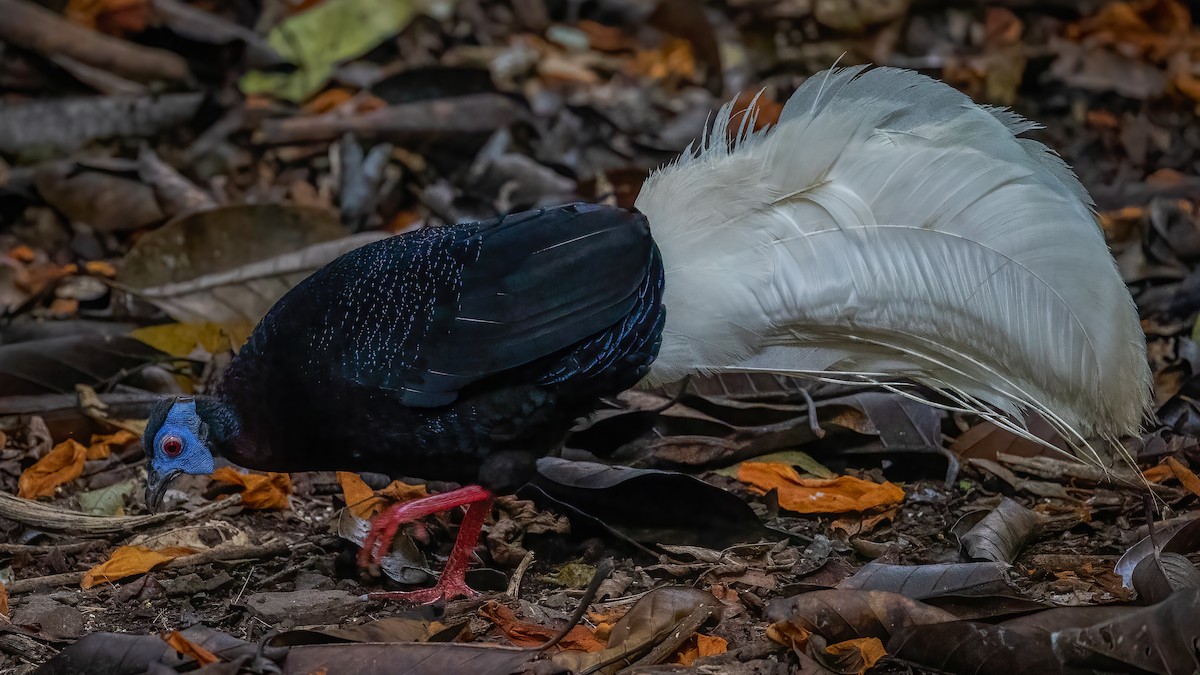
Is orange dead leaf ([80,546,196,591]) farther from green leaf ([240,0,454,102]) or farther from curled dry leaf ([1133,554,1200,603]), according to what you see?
green leaf ([240,0,454,102])

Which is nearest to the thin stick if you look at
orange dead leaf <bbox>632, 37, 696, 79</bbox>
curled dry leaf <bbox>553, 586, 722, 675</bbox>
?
curled dry leaf <bbox>553, 586, 722, 675</bbox>

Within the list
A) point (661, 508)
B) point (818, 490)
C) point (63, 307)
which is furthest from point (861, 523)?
point (63, 307)

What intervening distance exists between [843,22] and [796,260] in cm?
524

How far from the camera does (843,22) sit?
8.70m

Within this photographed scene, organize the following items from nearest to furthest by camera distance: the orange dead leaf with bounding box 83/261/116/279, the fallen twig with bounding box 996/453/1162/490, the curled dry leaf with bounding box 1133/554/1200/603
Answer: the curled dry leaf with bounding box 1133/554/1200/603, the fallen twig with bounding box 996/453/1162/490, the orange dead leaf with bounding box 83/261/116/279

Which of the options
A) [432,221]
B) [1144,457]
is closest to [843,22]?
[432,221]

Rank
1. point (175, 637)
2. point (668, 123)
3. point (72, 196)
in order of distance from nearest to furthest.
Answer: point (175, 637) < point (72, 196) < point (668, 123)

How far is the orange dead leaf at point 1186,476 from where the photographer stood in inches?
164

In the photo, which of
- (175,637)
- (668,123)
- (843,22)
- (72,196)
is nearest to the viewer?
(175,637)

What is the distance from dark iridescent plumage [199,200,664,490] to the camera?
12.7 ft

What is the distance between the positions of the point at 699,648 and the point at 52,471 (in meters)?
2.68

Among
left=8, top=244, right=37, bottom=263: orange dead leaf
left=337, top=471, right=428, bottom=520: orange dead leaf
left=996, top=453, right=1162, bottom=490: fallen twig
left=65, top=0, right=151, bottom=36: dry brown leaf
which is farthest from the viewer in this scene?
left=65, top=0, right=151, bottom=36: dry brown leaf

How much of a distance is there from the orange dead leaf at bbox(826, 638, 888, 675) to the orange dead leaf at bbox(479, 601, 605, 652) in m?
0.62

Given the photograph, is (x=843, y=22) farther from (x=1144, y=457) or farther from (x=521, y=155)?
(x=1144, y=457)
